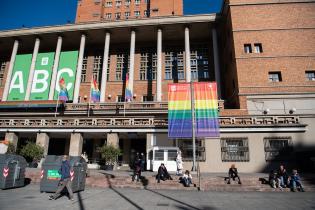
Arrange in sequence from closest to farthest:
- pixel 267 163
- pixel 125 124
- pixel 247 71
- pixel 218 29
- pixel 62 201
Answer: pixel 62 201 → pixel 267 163 → pixel 125 124 → pixel 247 71 → pixel 218 29

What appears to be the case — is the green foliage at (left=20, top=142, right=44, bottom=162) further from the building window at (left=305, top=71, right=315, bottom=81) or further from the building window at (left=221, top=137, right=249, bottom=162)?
the building window at (left=305, top=71, right=315, bottom=81)

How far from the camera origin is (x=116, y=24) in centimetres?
3644

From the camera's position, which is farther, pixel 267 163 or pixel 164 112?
pixel 164 112

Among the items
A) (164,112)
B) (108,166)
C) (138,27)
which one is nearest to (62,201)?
(108,166)

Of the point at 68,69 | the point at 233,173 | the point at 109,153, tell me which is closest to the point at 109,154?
the point at 109,153

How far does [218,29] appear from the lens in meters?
36.4

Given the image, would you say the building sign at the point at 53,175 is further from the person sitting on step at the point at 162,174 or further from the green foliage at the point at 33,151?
the green foliage at the point at 33,151

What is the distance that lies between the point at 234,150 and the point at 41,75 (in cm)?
2961

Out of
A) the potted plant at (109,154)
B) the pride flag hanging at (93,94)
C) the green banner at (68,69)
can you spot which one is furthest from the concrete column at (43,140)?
the green banner at (68,69)

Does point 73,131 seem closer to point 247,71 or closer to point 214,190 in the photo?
point 214,190

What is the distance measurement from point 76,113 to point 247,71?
2223cm

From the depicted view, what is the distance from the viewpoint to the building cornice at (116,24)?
35062 millimetres

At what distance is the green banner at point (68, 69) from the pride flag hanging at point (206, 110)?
19.6 m

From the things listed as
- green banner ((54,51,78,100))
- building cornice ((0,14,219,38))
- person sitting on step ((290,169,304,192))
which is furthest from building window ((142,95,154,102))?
person sitting on step ((290,169,304,192))
